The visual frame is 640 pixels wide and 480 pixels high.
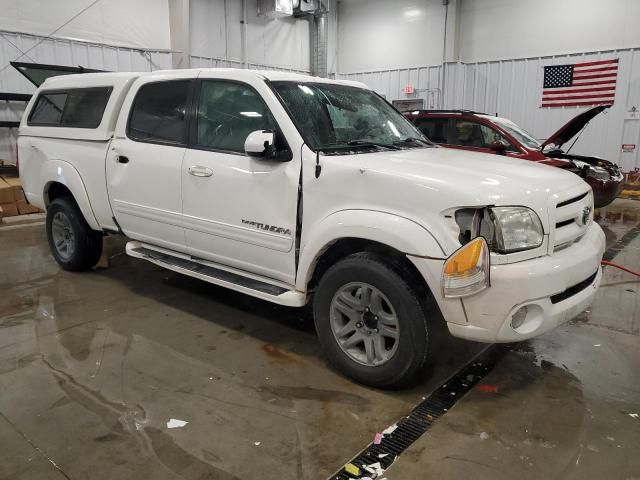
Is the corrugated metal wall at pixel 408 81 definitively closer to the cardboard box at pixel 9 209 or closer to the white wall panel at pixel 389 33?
the white wall panel at pixel 389 33

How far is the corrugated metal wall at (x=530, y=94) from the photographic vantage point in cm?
1159

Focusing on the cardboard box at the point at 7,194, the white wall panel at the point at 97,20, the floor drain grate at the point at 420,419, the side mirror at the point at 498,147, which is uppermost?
the white wall panel at the point at 97,20

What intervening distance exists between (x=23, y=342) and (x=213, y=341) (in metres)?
1.36

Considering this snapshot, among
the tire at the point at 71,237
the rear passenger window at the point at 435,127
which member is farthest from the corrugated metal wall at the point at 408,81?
the tire at the point at 71,237

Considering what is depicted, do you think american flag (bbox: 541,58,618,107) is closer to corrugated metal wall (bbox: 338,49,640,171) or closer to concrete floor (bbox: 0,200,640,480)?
corrugated metal wall (bbox: 338,49,640,171)

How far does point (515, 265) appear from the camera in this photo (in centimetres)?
249

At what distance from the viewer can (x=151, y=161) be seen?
3920mm

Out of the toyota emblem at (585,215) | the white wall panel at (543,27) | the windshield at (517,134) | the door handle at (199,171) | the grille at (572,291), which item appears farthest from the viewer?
the white wall panel at (543,27)

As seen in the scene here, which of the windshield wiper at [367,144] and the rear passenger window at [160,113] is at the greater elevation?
the rear passenger window at [160,113]

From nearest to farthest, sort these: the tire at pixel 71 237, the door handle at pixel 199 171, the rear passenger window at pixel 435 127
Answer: the door handle at pixel 199 171, the tire at pixel 71 237, the rear passenger window at pixel 435 127

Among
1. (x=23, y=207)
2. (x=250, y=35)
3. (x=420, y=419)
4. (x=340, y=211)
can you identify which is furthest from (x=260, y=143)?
(x=250, y=35)

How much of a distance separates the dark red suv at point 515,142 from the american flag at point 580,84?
4.76m

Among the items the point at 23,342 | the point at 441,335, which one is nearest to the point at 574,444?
the point at 441,335

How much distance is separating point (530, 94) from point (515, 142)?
605 cm
